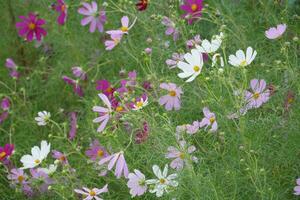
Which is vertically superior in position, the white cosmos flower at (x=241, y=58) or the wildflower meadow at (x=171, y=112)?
the white cosmos flower at (x=241, y=58)

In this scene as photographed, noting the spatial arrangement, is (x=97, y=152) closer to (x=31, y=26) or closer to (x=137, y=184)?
(x=137, y=184)

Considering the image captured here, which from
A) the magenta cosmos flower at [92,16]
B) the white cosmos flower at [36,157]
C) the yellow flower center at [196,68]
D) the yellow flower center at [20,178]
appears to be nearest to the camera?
the yellow flower center at [196,68]

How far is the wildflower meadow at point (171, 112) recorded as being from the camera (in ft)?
5.54

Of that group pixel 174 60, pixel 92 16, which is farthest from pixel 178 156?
pixel 92 16

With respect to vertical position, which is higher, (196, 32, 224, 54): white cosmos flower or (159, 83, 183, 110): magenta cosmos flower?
(196, 32, 224, 54): white cosmos flower

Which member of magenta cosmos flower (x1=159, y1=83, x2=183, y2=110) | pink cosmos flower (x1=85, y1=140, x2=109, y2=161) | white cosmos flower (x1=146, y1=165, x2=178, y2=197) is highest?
magenta cosmos flower (x1=159, y1=83, x2=183, y2=110)

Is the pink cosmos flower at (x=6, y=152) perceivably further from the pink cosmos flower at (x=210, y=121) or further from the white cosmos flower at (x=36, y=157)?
the pink cosmos flower at (x=210, y=121)

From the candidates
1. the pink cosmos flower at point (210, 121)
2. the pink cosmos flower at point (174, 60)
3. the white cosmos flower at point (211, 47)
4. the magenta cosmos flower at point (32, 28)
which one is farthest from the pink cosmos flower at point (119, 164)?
the magenta cosmos flower at point (32, 28)

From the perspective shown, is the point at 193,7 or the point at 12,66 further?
the point at 12,66

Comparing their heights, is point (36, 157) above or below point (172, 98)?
below

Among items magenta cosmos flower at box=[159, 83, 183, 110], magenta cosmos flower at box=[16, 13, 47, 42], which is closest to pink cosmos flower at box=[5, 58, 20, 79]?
magenta cosmos flower at box=[16, 13, 47, 42]

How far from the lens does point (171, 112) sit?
2092 millimetres

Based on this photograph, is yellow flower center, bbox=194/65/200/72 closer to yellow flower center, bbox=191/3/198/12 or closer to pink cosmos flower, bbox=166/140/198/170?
pink cosmos flower, bbox=166/140/198/170

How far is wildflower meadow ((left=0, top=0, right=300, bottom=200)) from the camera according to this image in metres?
1.69
